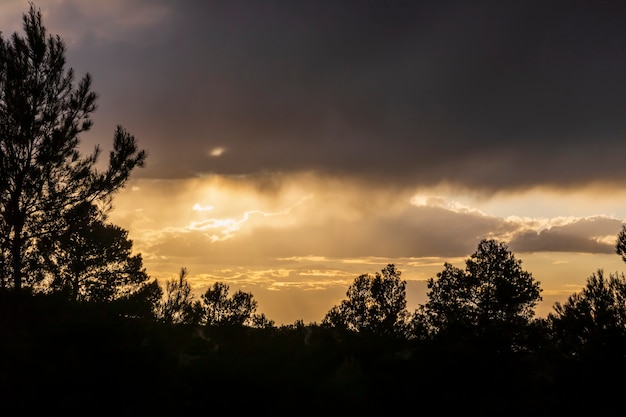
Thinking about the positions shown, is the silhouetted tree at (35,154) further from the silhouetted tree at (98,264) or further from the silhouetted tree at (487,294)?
the silhouetted tree at (487,294)

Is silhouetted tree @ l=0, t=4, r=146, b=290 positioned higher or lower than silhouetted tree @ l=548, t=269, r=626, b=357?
higher

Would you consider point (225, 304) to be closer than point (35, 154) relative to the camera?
No

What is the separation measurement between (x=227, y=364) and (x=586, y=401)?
10.2 m

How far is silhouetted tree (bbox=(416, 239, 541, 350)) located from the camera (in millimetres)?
39750

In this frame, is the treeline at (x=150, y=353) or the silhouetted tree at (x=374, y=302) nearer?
the treeline at (x=150, y=353)

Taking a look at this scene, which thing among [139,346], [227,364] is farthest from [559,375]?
[139,346]

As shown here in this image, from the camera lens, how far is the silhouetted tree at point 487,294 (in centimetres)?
3975

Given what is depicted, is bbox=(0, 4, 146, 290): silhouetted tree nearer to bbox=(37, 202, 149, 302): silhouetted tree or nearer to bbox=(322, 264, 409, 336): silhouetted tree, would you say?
bbox=(37, 202, 149, 302): silhouetted tree

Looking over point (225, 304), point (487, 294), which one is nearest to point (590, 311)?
point (487, 294)

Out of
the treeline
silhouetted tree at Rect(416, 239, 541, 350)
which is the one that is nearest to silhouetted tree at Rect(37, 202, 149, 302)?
the treeline

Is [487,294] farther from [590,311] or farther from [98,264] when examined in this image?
[98,264]

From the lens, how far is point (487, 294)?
41688 millimetres

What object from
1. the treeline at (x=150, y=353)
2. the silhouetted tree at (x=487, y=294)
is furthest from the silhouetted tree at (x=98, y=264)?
the silhouetted tree at (x=487, y=294)

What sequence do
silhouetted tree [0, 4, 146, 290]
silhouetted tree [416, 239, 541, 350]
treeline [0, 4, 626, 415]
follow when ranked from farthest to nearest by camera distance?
silhouetted tree [416, 239, 541, 350] → silhouetted tree [0, 4, 146, 290] → treeline [0, 4, 626, 415]
